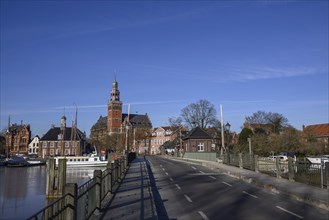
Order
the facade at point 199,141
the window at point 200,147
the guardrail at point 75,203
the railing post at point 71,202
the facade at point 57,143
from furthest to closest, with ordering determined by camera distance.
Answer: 1. the facade at point 57,143
2. the window at point 200,147
3. the facade at point 199,141
4. the railing post at point 71,202
5. the guardrail at point 75,203

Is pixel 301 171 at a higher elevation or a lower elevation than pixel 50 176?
higher

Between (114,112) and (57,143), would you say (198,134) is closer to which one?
(57,143)

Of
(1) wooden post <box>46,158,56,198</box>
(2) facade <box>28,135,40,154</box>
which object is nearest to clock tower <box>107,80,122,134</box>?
(2) facade <box>28,135,40,154</box>

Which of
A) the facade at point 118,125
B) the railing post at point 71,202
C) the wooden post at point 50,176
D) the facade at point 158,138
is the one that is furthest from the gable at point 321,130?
the railing post at point 71,202

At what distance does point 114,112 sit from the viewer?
163 m

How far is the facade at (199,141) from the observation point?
85.3m

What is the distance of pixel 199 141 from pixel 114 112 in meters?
84.1

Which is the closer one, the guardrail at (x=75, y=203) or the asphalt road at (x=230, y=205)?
the guardrail at (x=75, y=203)

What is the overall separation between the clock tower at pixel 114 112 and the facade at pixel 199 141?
80.3m

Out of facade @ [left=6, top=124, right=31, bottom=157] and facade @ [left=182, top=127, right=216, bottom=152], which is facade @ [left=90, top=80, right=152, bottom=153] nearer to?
facade @ [left=6, top=124, right=31, bottom=157]

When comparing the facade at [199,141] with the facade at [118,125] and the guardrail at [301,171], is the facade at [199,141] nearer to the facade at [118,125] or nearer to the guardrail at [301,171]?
the guardrail at [301,171]

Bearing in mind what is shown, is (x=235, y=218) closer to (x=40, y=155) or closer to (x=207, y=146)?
(x=207, y=146)

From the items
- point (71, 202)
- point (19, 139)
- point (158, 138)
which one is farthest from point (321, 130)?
point (71, 202)

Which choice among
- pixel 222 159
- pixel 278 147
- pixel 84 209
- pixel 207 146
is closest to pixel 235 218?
pixel 84 209
